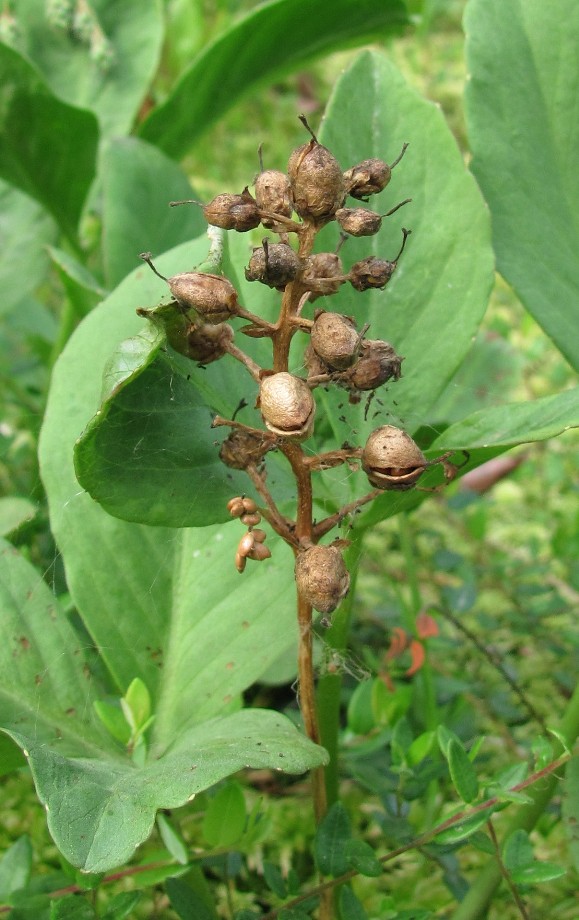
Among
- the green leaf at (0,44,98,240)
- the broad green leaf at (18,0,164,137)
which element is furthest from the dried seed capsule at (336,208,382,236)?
the broad green leaf at (18,0,164,137)

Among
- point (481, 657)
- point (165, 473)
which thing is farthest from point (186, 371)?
point (481, 657)

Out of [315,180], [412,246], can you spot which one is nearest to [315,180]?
[315,180]

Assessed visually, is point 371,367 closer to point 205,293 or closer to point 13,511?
point 205,293

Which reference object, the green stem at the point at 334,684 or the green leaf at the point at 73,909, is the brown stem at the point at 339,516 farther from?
the green leaf at the point at 73,909

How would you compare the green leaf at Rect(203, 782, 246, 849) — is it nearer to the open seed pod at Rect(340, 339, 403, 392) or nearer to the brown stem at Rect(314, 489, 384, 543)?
the brown stem at Rect(314, 489, 384, 543)

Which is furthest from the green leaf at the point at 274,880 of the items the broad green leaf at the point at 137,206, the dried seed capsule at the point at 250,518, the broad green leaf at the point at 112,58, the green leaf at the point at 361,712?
the broad green leaf at the point at 112,58

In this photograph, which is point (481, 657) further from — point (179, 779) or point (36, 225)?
point (36, 225)
